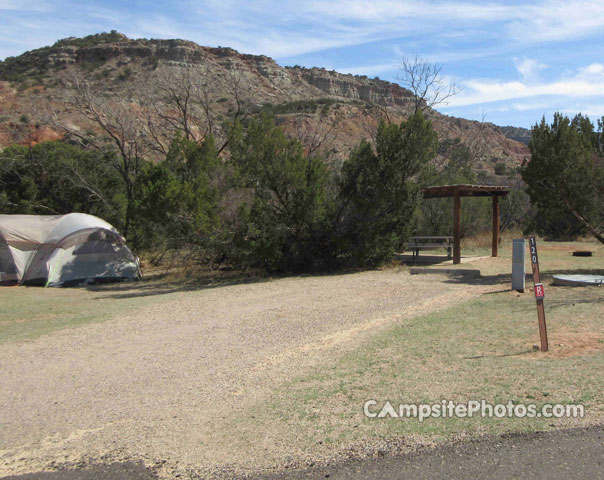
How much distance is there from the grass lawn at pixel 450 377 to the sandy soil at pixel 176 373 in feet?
1.38

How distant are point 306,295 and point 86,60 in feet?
215

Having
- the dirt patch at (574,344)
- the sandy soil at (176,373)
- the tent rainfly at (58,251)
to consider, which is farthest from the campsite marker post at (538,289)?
the tent rainfly at (58,251)

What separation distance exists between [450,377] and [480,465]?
201 centimetres

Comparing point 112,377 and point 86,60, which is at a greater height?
point 86,60

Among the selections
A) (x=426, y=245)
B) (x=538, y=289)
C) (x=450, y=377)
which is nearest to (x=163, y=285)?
(x=426, y=245)

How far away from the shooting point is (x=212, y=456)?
4.14m

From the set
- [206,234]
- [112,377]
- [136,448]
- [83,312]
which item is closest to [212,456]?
[136,448]

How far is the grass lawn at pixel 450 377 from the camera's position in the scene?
14.7 ft

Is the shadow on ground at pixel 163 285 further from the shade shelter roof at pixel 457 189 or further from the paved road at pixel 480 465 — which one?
the paved road at pixel 480 465

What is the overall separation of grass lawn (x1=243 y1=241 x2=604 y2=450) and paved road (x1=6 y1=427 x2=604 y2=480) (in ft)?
0.86

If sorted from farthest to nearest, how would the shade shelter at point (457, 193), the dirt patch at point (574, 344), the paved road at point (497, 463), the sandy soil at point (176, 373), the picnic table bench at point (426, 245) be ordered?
the picnic table bench at point (426, 245) → the shade shelter at point (457, 193) → the dirt patch at point (574, 344) → the sandy soil at point (176, 373) → the paved road at point (497, 463)

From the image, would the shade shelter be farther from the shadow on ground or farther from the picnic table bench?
the shadow on ground

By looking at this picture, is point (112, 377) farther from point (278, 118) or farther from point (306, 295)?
point (278, 118)

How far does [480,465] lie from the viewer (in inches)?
148
